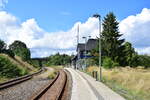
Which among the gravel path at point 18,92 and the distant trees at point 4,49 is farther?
the distant trees at point 4,49

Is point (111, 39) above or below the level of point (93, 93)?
above

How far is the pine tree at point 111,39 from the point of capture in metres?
64.4

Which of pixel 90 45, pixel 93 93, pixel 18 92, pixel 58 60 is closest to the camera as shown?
pixel 93 93

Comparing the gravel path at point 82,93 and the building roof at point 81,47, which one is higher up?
the building roof at point 81,47

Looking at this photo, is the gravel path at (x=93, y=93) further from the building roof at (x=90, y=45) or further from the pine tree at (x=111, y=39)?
the building roof at (x=90, y=45)

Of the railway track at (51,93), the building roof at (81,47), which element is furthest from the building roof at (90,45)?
the railway track at (51,93)

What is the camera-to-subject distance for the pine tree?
64.4 m

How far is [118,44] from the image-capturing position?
65875mm

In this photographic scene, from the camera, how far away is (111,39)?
216ft

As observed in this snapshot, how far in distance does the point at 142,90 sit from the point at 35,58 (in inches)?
4465

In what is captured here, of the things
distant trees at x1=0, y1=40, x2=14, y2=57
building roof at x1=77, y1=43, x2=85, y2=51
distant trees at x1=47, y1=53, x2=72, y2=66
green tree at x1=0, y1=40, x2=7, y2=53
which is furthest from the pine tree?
distant trees at x1=47, y1=53, x2=72, y2=66

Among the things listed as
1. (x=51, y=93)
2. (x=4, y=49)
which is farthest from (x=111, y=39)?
(x=51, y=93)

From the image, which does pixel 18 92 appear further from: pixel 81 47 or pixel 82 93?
pixel 81 47

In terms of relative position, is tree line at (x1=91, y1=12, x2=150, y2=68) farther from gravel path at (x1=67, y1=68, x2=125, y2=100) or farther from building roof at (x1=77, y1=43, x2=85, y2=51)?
gravel path at (x1=67, y1=68, x2=125, y2=100)
